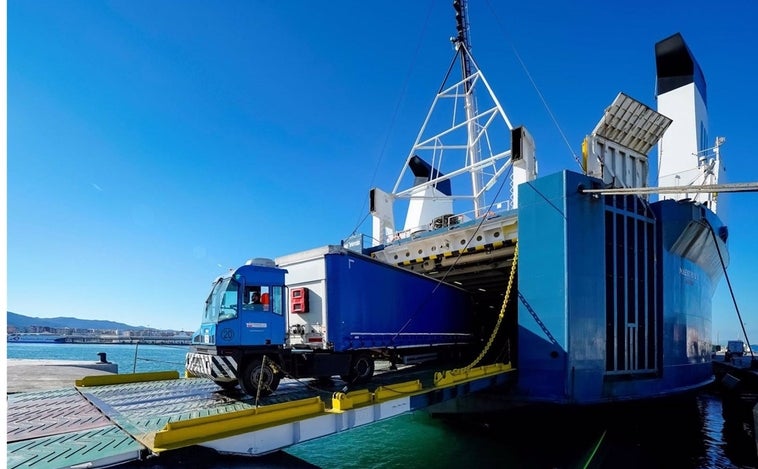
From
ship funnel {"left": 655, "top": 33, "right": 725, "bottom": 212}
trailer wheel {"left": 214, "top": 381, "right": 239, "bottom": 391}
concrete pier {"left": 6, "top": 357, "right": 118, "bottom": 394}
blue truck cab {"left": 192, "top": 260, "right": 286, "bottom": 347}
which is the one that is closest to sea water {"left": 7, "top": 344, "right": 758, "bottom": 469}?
trailer wheel {"left": 214, "top": 381, "right": 239, "bottom": 391}

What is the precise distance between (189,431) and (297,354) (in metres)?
4.37

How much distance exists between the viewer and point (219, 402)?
8.70 m

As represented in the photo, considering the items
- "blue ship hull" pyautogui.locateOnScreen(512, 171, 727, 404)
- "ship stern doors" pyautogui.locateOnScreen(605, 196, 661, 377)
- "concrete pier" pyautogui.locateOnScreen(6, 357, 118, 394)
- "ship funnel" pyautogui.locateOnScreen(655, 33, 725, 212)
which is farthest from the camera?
"ship funnel" pyautogui.locateOnScreen(655, 33, 725, 212)

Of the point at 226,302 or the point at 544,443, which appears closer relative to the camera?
→ the point at 226,302

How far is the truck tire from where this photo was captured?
11.4 metres

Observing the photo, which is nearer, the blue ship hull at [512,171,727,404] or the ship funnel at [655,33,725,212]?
the blue ship hull at [512,171,727,404]

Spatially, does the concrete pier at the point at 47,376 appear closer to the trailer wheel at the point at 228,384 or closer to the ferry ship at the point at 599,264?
the trailer wheel at the point at 228,384

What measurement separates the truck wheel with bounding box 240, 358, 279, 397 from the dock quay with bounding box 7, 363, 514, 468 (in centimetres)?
20

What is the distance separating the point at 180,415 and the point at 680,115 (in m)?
25.4

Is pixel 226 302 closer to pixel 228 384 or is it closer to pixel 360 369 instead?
pixel 228 384

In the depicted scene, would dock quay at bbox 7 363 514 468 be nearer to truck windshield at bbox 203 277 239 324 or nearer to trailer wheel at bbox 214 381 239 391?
trailer wheel at bbox 214 381 239 391

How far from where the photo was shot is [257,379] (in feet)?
30.5

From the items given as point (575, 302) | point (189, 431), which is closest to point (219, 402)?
point (189, 431)

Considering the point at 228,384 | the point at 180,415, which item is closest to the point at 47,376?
the point at 228,384
